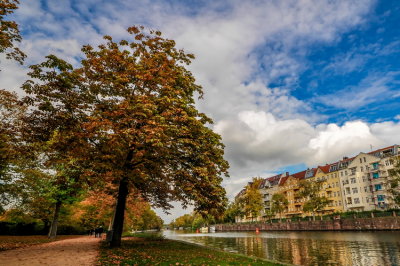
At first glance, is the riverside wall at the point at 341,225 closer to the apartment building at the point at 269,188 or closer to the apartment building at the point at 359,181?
the apartment building at the point at 359,181

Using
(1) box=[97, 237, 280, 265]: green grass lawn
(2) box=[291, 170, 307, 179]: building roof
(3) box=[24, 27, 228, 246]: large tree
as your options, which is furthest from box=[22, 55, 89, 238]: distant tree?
(2) box=[291, 170, 307, 179]: building roof

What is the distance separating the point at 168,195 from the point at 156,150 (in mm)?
7707

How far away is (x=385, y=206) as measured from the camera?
229 feet

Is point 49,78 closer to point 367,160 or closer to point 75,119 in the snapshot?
point 75,119

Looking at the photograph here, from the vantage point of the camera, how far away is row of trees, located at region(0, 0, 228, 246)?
1384 cm

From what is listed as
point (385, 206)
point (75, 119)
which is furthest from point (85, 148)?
point (385, 206)

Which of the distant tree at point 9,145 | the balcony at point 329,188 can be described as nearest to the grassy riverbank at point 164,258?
the distant tree at point 9,145

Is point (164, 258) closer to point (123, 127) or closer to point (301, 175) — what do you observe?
point (123, 127)

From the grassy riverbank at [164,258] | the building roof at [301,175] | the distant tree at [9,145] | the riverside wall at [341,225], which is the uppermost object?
the building roof at [301,175]

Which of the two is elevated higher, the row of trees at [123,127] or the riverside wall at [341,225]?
the row of trees at [123,127]

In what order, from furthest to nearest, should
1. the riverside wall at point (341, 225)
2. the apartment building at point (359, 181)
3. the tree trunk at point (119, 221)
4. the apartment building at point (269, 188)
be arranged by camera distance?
the apartment building at point (269, 188)
the apartment building at point (359, 181)
the riverside wall at point (341, 225)
the tree trunk at point (119, 221)

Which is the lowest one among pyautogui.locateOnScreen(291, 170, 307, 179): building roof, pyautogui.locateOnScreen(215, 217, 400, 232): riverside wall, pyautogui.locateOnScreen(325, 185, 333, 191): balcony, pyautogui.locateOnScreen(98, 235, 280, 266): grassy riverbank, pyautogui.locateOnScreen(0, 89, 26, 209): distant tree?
pyautogui.locateOnScreen(98, 235, 280, 266): grassy riverbank

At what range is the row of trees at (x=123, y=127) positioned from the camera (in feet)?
45.4

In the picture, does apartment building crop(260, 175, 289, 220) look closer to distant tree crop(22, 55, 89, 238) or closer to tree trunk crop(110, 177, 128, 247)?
tree trunk crop(110, 177, 128, 247)
